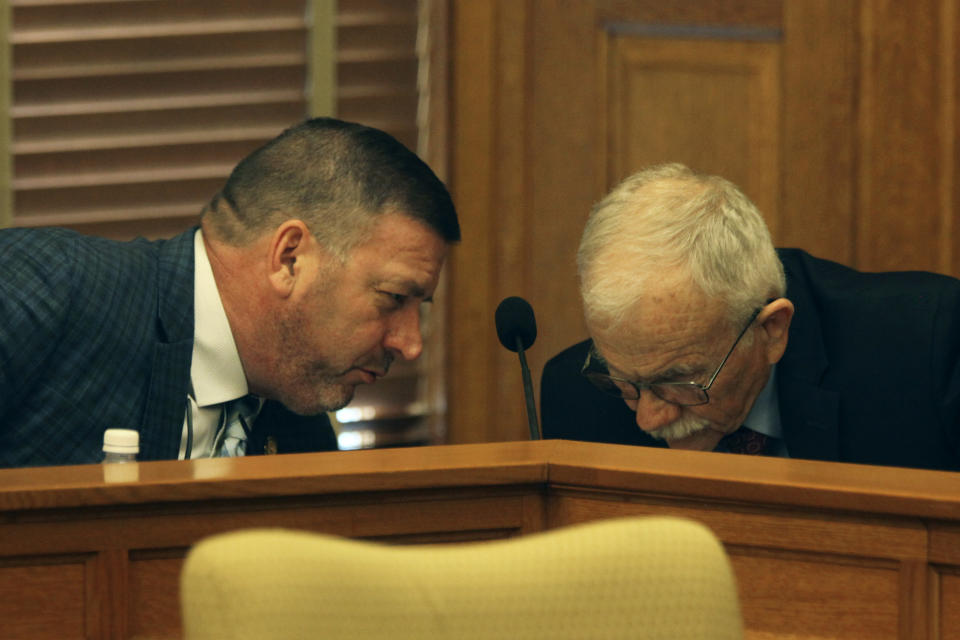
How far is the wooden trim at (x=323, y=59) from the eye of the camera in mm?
2955

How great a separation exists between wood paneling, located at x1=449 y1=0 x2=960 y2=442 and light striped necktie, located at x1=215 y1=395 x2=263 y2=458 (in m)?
0.94

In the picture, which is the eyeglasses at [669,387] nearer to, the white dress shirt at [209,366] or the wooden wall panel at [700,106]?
the white dress shirt at [209,366]

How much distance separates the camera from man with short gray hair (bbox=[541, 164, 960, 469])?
2043 mm

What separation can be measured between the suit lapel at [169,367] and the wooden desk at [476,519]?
62cm

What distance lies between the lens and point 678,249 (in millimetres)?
2041

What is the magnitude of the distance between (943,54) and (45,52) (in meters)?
2.22

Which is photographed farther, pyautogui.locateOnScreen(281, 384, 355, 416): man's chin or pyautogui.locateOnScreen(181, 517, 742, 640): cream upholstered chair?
pyautogui.locateOnScreen(281, 384, 355, 416): man's chin

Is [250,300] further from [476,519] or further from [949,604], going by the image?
[949,604]

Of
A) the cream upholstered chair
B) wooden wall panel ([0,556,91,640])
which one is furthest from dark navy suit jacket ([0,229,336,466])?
the cream upholstered chair

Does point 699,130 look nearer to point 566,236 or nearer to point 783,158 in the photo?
point 783,158

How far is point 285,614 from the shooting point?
748 mm

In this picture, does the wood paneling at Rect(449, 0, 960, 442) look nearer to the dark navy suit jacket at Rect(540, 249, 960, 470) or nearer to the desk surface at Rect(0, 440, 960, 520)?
the dark navy suit jacket at Rect(540, 249, 960, 470)

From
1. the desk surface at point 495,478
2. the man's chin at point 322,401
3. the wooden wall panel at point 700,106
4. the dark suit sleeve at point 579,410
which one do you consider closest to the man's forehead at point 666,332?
the dark suit sleeve at point 579,410

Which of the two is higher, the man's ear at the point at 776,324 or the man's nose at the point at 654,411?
the man's ear at the point at 776,324
